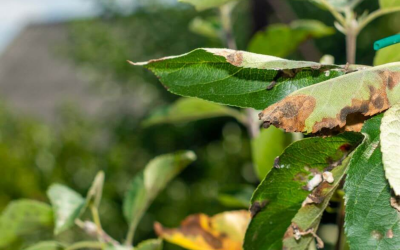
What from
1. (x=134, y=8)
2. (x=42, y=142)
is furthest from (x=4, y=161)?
(x=134, y=8)

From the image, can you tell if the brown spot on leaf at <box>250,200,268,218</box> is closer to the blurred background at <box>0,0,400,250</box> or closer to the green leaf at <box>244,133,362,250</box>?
the green leaf at <box>244,133,362,250</box>

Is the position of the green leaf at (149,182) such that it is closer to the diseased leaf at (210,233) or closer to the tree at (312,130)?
the diseased leaf at (210,233)

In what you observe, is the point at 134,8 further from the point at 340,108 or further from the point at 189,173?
the point at 340,108

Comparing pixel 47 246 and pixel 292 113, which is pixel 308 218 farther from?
pixel 47 246

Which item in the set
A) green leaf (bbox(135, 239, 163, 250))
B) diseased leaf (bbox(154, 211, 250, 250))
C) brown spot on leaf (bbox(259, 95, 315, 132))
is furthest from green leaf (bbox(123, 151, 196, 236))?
brown spot on leaf (bbox(259, 95, 315, 132))

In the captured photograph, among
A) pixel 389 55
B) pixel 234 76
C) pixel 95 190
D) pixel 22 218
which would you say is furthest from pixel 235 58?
pixel 22 218

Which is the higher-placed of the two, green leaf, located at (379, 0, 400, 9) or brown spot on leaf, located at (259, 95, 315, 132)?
green leaf, located at (379, 0, 400, 9)
